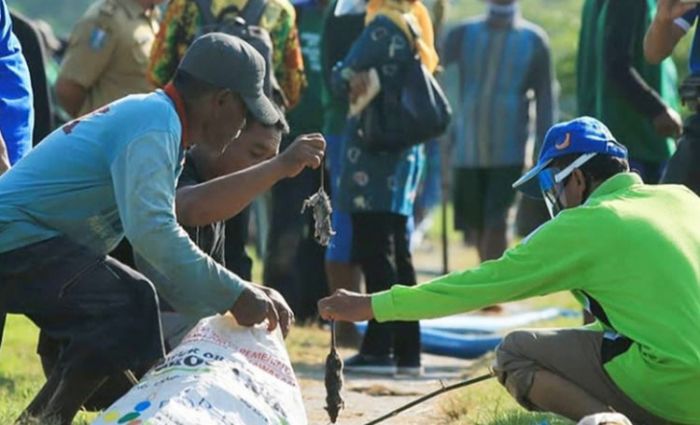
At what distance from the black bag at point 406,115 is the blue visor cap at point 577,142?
288cm

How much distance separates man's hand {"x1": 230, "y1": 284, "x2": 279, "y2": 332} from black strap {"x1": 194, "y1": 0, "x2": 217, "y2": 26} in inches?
139

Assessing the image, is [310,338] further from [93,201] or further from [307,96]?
[93,201]

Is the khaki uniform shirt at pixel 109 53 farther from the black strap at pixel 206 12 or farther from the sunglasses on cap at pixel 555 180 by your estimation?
the sunglasses on cap at pixel 555 180

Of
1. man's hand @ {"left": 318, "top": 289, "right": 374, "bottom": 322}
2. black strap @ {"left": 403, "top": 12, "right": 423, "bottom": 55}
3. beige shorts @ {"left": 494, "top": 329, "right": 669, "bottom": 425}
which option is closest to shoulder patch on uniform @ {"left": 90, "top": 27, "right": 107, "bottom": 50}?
black strap @ {"left": 403, "top": 12, "right": 423, "bottom": 55}

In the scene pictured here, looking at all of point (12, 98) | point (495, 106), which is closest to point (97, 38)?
point (12, 98)

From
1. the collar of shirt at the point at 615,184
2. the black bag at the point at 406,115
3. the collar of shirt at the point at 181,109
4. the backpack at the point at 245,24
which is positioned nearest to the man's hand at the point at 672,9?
the black bag at the point at 406,115

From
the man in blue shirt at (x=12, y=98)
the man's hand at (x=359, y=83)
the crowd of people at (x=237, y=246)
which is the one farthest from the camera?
the man's hand at (x=359, y=83)

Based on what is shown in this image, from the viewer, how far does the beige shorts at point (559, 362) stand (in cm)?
702

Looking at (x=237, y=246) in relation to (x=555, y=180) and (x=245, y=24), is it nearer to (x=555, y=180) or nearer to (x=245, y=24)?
(x=245, y=24)

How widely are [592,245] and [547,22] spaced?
2385 centimetres

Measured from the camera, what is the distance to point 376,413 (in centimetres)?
847

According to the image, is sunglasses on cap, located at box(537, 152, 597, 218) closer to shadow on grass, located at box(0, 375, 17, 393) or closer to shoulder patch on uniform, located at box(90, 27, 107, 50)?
shadow on grass, located at box(0, 375, 17, 393)

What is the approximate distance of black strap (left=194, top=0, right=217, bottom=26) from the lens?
9961 millimetres

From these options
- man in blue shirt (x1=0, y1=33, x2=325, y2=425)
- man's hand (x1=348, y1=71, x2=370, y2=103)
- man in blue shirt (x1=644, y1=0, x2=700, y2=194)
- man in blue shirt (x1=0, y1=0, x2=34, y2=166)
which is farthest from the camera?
man's hand (x1=348, y1=71, x2=370, y2=103)
